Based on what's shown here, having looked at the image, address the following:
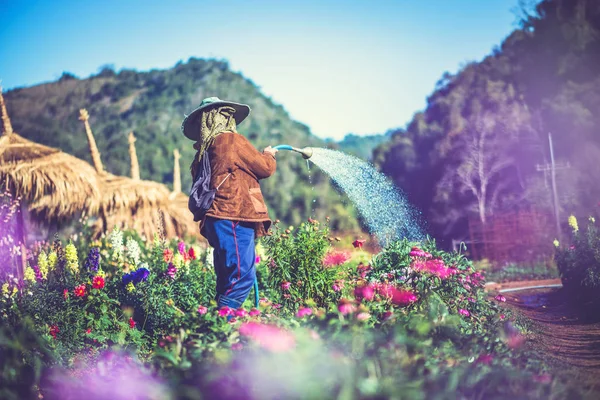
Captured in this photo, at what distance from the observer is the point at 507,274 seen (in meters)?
11.7

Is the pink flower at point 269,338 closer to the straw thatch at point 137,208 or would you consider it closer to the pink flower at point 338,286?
the pink flower at point 338,286

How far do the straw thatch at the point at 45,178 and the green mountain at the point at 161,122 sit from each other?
43.3ft

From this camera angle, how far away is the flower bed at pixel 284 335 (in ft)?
6.09

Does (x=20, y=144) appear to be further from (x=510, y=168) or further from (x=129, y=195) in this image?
(x=510, y=168)

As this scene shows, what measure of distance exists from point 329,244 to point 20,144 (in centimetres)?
666

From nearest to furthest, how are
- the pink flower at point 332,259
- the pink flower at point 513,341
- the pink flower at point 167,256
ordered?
1. the pink flower at point 513,341
2. the pink flower at point 332,259
3. the pink flower at point 167,256

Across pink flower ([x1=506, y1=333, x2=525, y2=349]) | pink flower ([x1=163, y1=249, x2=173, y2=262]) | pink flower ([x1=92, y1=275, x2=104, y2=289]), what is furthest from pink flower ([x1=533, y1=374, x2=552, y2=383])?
pink flower ([x1=163, y1=249, x2=173, y2=262])

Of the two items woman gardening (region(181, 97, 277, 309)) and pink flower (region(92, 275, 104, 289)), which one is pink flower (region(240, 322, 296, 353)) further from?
pink flower (region(92, 275, 104, 289))

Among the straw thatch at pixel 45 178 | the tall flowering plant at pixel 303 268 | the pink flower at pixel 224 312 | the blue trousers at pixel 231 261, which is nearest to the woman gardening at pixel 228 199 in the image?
the blue trousers at pixel 231 261

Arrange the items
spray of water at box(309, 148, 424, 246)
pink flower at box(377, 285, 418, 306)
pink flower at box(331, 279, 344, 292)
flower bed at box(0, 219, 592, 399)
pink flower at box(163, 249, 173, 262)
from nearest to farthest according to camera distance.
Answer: flower bed at box(0, 219, 592, 399) < pink flower at box(377, 285, 418, 306) < pink flower at box(331, 279, 344, 292) < spray of water at box(309, 148, 424, 246) < pink flower at box(163, 249, 173, 262)

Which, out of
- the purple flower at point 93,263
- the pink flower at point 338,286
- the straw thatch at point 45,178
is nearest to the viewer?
the pink flower at point 338,286

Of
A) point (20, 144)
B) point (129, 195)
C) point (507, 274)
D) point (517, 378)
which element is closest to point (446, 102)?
point (507, 274)

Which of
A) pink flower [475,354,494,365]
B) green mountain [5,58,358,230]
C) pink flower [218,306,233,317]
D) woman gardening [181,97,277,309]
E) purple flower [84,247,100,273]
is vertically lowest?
pink flower [475,354,494,365]

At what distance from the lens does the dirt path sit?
3262 mm
